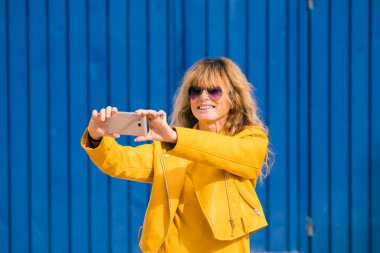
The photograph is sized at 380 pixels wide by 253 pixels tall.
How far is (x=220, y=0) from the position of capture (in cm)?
457

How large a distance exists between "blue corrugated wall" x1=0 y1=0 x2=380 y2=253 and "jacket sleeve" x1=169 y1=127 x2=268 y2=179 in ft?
6.15

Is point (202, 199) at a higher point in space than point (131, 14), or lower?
lower

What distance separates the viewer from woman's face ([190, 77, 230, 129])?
2727 mm

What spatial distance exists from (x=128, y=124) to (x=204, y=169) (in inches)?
19.2

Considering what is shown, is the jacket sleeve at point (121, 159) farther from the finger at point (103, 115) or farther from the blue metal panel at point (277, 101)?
the blue metal panel at point (277, 101)

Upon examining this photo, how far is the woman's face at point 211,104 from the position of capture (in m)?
2.73

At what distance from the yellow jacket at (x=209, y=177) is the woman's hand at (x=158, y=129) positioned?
0.55 ft

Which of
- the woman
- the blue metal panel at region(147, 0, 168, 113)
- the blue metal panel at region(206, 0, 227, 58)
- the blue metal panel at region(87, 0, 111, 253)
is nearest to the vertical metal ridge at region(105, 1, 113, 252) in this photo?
the blue metal panel at region(87, 0, 111, 253)

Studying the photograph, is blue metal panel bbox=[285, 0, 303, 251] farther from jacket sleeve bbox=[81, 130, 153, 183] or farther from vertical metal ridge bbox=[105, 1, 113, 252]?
jacket sleeve bbox=[81, 130, 153, 183]
